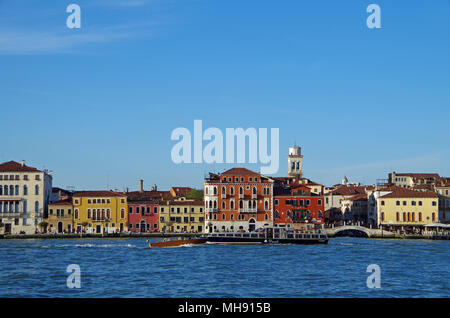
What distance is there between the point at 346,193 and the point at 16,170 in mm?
46183

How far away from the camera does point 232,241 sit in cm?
5828

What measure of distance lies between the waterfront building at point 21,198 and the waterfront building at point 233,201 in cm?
1881

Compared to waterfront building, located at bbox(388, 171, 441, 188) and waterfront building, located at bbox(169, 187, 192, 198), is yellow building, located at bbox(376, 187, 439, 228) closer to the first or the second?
waterfront building, located at bbox(388, 171, 441, 188)

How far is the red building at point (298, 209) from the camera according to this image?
239 feet

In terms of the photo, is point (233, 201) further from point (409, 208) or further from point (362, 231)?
point (409, 208)

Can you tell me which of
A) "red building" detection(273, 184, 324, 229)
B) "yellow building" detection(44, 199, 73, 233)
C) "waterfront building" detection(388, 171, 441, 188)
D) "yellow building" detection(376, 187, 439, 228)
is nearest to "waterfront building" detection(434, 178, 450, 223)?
"yellow building" detection(376, 187, 439, 228)

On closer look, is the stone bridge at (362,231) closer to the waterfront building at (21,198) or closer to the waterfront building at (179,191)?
the waterfront building at (179,191)

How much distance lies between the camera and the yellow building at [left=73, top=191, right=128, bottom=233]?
2879 inches

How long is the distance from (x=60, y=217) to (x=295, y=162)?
36.0 m

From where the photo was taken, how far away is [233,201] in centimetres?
7194

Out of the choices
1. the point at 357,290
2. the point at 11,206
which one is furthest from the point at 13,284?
the point at 11,206

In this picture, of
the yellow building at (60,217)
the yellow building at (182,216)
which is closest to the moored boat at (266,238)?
the yellow building at (182,216)

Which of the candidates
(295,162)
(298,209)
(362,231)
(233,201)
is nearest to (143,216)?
(233,201)
